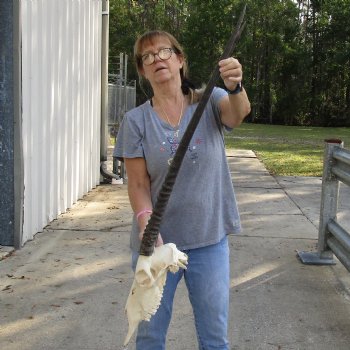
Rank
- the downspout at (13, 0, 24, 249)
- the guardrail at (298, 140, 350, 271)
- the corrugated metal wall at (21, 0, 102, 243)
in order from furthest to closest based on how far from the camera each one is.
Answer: the corrugated metal wall at (21, 0, 102, 243) → the downspout at (13, 0, 24, 249) → the guardrail at (298, 140, 350, 271)

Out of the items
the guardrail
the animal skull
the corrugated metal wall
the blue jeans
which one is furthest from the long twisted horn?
the corrugated metal wall

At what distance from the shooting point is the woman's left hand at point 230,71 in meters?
2.05

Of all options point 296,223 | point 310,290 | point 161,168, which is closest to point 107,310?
point 310,290

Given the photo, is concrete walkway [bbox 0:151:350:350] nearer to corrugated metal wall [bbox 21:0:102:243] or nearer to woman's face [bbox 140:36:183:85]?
corrugated metal wall [bbox 21:0:102:243]

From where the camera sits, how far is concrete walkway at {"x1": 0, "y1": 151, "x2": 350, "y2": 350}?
11.8ft

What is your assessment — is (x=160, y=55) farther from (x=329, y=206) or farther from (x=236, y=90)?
(x=329, y=206)

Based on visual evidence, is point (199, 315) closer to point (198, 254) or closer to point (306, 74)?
point (198, 254)

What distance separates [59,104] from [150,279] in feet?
15.9

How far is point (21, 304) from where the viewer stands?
4047mm

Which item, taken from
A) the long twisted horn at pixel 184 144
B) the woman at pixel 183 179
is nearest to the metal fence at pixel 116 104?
the woman at pixel 183 179

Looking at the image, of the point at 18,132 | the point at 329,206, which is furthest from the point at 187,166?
the point at 18,132

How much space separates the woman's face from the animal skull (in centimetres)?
74

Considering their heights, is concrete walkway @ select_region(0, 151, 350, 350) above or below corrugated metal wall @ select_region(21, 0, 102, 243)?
below

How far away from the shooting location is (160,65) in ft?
7.98
